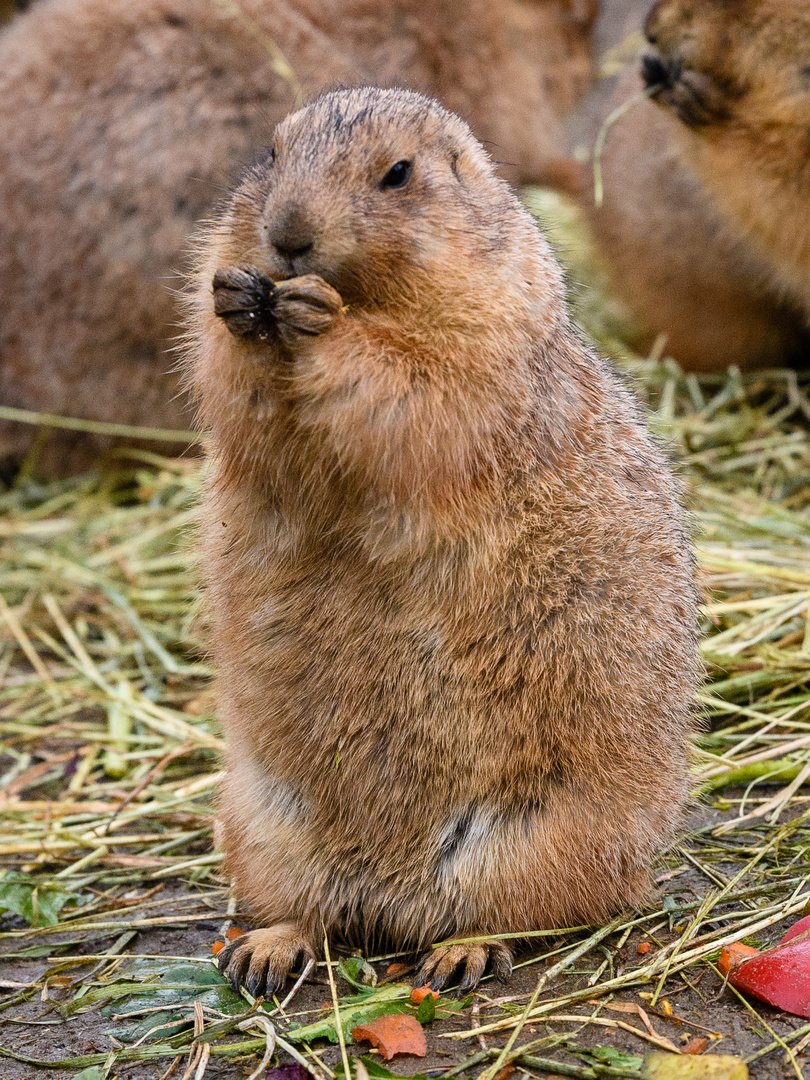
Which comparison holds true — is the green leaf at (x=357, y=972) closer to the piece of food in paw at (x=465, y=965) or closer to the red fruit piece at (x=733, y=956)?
Result: the piece of food in paw at (x=465, y=965)

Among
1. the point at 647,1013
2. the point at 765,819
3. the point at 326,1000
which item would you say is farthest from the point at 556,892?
the point at 765,819

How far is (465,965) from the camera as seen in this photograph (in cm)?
323

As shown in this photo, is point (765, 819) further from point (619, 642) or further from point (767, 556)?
point (767, 556)

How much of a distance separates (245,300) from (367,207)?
0.38 meters

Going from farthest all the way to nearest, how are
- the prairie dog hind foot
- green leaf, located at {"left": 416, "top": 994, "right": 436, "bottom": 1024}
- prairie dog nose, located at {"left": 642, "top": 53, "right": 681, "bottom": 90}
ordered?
prairie dog nose, located at {"left": 642, "top": 53, "right": 681, "bottom": 90} → the prairie dog hind foot → green leaf, located at {"left": 416, "top": 994, "right": 436, "bottom": 1024}

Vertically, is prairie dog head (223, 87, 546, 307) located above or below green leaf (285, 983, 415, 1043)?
above

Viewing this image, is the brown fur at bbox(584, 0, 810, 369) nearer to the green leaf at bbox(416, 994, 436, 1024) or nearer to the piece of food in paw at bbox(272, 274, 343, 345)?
the piece of food in paw at bbox(272, 274, 343, 345)

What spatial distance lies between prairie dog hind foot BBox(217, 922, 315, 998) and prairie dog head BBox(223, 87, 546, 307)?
1.72 meters

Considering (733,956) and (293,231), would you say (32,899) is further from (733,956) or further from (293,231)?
(293,231)

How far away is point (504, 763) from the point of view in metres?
3.21

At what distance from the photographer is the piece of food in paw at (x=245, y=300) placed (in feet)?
9.80

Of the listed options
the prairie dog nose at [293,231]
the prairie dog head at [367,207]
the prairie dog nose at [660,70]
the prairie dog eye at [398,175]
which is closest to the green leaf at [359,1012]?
the prairie dog head at [367,207]

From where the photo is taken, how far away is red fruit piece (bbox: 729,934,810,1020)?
300cm

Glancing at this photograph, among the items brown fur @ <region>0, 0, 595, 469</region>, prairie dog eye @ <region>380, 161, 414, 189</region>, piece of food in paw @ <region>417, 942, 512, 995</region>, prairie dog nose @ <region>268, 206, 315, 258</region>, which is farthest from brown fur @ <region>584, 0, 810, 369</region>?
piece of food in paw @ <region>417, 942, 512, 995</region>
